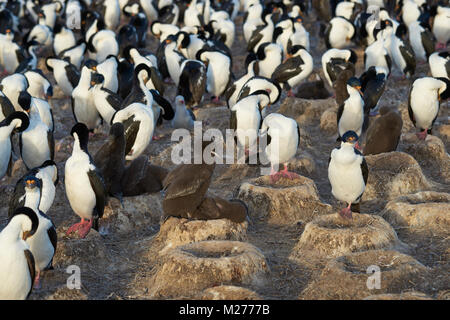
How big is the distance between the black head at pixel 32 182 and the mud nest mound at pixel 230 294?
2.14 meters

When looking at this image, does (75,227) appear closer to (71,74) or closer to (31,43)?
(71,74)

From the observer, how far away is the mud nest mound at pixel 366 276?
7.03 metres

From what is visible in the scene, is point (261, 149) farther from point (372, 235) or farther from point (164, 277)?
point (164, 277)

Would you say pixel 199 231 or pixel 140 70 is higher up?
pixel 140 70

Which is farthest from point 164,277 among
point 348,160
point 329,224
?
point 348,160

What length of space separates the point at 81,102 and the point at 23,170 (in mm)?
1630

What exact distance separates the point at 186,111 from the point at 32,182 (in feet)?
17.5

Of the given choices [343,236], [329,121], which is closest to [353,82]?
[329,121]

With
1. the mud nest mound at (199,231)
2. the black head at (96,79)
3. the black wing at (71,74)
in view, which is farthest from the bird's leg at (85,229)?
the black wing at (71,74)

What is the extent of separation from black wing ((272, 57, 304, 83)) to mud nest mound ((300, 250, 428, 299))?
7.23 meters

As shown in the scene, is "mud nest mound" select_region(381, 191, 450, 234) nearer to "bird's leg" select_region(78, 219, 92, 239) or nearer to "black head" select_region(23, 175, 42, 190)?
"bird's leg" select_region(78, 219, 92, 239)

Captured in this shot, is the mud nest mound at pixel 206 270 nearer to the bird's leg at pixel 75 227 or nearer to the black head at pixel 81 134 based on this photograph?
the bird's leg at pixel 75 227

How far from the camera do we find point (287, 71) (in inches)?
570

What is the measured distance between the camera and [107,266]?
27.0 ft
